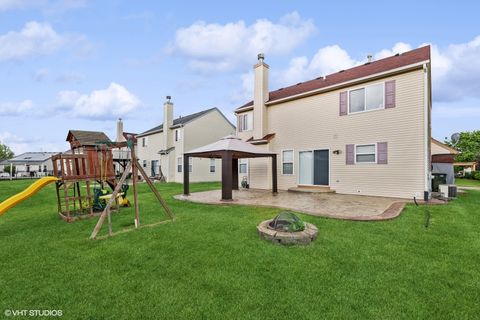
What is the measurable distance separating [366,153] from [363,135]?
820 millimetres

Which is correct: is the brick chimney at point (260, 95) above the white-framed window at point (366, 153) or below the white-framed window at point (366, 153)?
above

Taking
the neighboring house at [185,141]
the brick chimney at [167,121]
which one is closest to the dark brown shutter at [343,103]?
the neighboring house at [185,141]

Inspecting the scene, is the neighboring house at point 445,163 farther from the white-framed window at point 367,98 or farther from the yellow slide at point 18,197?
the yellow slide at point 18,197

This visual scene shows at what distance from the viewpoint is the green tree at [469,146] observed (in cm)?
3281

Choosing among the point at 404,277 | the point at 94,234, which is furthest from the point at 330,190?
the point at 94,234

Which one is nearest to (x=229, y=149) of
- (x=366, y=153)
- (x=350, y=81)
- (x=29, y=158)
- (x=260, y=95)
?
(x=260, y=95)

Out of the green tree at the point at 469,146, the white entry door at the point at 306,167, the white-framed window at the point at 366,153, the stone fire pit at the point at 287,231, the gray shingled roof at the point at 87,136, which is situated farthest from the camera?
the green tree at the point at 469,146

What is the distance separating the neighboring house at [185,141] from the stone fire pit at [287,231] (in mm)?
17134

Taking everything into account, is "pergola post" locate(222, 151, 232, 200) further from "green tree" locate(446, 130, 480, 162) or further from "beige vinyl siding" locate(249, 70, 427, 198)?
"green tree" locate(446, 130, 480, 162)

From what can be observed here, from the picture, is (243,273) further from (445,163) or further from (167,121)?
(167,121)

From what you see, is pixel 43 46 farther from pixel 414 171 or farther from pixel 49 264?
pixel 414 171

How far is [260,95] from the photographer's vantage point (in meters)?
13.9

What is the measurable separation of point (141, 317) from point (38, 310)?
116 centimetres

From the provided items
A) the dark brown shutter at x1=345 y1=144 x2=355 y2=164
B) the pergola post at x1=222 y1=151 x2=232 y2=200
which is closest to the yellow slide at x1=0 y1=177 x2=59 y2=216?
the pergola post at x1=222 y1=151 x2=232 y2=200
